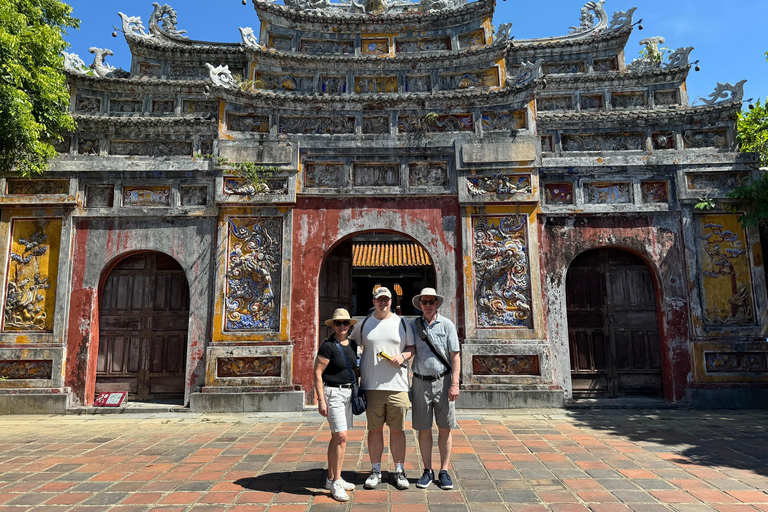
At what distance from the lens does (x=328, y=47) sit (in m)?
11.5

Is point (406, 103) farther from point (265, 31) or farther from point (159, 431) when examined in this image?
point (159, 431)

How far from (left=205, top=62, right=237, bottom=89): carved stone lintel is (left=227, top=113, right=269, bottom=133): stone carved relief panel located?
0.59 metres

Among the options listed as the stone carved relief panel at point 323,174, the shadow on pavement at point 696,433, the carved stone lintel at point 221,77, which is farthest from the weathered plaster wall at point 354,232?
the shadow on pavement at point 696,433

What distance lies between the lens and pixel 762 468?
4949mm

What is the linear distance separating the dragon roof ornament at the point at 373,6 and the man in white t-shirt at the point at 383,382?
33.2ft

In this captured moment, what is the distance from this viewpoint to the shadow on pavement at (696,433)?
5.31 m

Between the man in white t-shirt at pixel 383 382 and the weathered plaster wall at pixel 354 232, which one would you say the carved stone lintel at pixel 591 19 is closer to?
the weathered plaster wall at pixel 354 232

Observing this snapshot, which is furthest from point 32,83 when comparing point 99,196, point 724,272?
point 724,272

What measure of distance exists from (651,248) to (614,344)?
199 centimetres

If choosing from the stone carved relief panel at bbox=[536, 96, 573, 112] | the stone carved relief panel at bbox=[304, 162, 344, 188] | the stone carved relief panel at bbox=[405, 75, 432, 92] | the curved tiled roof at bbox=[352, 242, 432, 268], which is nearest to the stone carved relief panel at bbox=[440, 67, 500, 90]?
the stone carved relief panel at bbox=[405, 75, 432, 92]

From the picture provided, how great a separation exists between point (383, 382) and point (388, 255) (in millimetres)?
12614

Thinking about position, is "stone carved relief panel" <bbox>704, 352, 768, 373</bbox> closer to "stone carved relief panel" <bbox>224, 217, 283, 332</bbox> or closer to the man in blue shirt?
the man in blue shirt

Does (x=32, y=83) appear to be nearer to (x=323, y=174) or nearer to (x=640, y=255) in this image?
(x=323, y=174)

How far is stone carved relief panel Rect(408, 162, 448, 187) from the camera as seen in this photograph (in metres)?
9.20
